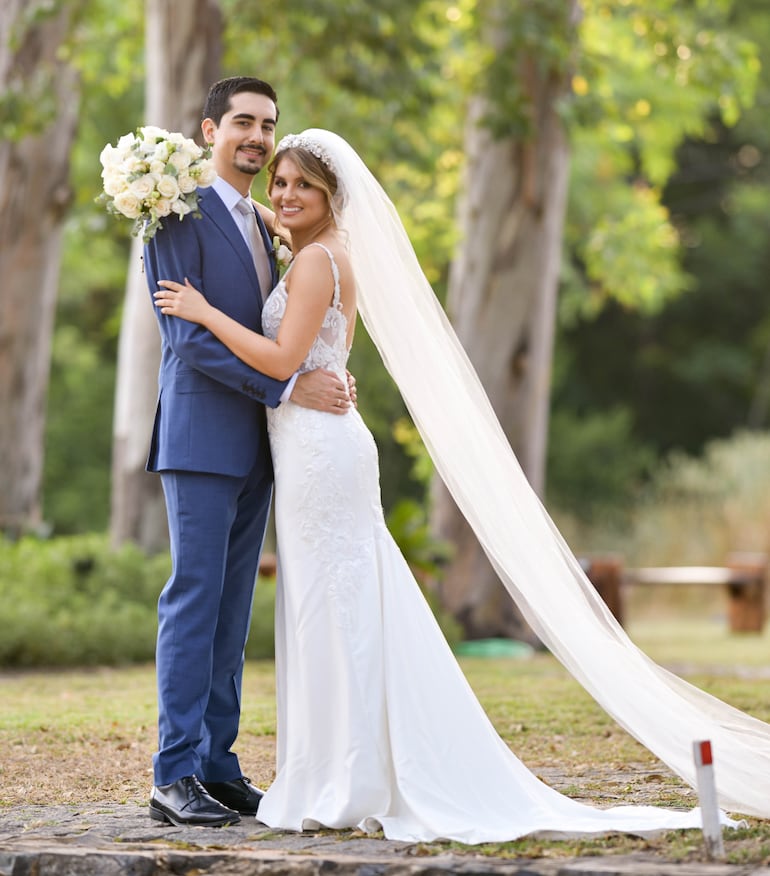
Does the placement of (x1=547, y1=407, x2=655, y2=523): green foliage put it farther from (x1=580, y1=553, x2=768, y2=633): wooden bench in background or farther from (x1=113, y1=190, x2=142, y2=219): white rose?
(x1=113, y1=190, x2=142, y2=219): white rose

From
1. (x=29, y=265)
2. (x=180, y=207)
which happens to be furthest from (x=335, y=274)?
(x=29, y=265)

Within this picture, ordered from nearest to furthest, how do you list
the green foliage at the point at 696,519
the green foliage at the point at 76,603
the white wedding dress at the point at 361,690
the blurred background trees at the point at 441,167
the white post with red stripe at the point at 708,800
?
1. the white post with red stripe at the point at 708,800
2. the white wedding dress at the point at 361,690
3. the green foliage at the point at 76,603
4. the blurred background trees at the point at 441,167
5. the green foliage at the point at 696,519

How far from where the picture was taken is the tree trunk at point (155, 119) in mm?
10875

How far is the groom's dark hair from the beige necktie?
0.30 m

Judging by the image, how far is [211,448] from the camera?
16.1 ft

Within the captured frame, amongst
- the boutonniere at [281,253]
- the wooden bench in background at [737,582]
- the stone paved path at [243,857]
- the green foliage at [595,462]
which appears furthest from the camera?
the green foliage at [595,462]

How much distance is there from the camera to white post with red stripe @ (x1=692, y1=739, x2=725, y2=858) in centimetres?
410

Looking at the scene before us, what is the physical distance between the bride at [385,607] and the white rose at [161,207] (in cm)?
25

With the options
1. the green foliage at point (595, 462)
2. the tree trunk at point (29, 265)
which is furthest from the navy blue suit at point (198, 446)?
the green foliage at point (595, 462)

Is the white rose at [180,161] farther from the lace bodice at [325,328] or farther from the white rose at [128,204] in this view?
the lace bodice at [325,328]

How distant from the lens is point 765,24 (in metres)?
26.6

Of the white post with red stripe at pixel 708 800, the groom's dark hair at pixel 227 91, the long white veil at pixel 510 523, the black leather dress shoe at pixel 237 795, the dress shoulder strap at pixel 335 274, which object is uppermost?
the groom's dark hair at pixel 227 91

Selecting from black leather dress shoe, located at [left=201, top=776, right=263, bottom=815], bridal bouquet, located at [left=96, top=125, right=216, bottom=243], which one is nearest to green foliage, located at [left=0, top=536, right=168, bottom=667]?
black leather dress shoe, located at [left=201, top=776, right=263, bottom=815]

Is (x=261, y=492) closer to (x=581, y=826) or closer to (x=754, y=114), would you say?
(x=581, y=826)
